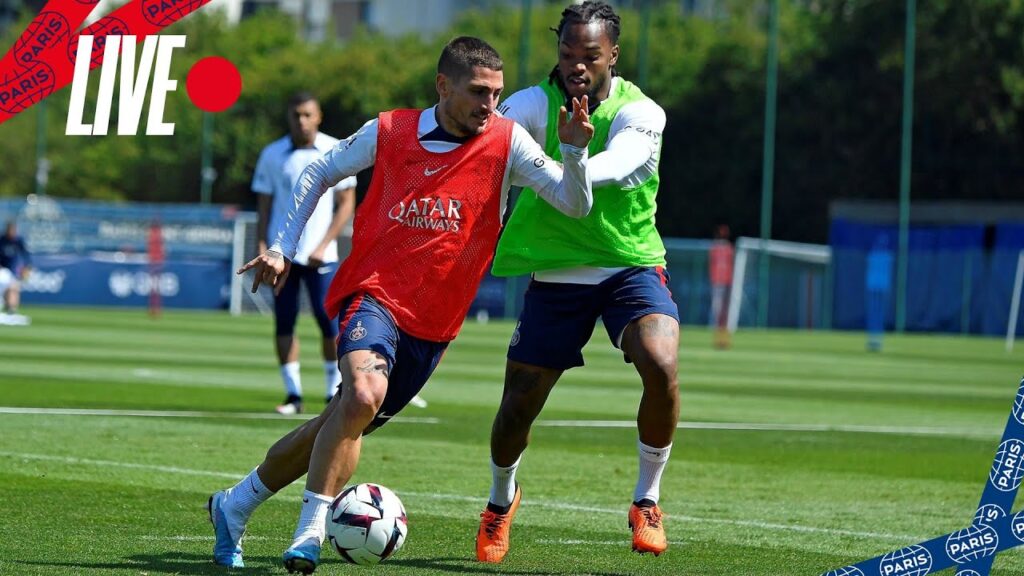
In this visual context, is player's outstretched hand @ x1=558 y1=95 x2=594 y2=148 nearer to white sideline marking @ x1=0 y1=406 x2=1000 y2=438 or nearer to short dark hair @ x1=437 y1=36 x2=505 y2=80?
short dark hair @ x1=437 y1=36 x2=505 y2=80

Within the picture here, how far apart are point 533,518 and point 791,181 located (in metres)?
48.0

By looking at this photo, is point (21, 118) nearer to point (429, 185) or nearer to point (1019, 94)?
point (1019, 94)

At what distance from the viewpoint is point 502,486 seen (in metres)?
7.49

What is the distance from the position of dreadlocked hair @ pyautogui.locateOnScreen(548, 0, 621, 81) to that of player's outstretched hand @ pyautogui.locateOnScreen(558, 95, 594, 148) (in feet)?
2.60

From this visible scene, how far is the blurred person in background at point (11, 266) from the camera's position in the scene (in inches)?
1273

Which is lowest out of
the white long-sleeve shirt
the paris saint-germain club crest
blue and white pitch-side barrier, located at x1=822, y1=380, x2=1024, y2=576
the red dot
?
blue and white pitch-side barrier, located at x1=822, y1=380, x2=1024, y2=576

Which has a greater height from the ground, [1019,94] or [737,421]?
[1019,94]

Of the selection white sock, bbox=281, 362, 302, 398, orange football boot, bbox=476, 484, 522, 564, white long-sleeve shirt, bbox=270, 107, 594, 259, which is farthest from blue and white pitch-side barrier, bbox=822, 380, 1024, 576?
white sock, bbox=281, 362, 302, 398

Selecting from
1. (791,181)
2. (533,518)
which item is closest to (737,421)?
(533,518)

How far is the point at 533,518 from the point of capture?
8383 millimetres

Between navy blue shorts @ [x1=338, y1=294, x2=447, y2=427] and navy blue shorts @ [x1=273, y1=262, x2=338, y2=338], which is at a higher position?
navy blue shorts @ [x1=338, y1=294, x2=447, y2=427]

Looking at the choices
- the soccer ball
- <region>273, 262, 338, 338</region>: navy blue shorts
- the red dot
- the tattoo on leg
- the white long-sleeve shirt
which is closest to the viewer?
the soccer ball

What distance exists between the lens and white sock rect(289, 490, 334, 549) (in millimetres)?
6000

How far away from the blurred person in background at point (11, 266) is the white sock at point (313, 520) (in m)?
27.2
